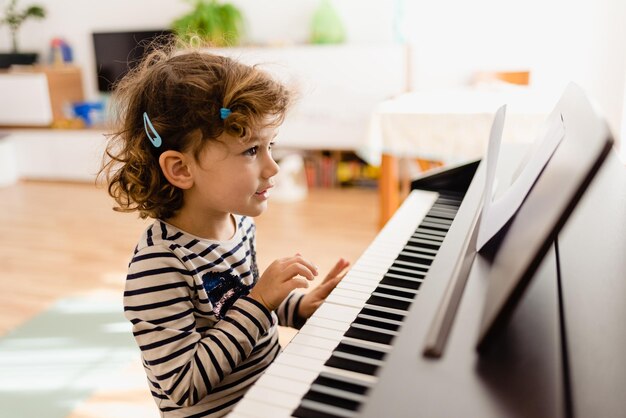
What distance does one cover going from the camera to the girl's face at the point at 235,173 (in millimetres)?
925

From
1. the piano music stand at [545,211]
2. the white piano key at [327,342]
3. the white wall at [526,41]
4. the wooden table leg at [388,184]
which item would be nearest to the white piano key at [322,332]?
the white piano key at [327,342]

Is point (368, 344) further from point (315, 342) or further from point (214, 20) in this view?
point (214, 20)

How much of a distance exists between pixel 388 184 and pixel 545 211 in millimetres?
2346

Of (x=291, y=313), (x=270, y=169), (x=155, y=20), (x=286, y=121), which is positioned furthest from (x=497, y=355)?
(x=155, y=20)

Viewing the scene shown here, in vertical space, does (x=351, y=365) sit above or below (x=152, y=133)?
below

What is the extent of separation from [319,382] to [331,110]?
3.52m

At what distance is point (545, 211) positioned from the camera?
575mm

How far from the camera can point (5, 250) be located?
10.5 feet

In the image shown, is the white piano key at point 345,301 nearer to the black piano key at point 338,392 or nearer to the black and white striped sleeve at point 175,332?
the black and white striped sleeve at point 175,332

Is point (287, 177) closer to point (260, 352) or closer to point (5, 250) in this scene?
point (5, 250)

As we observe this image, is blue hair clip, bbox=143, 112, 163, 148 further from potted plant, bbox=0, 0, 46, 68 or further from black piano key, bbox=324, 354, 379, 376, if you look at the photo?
potted plant, bbox=0, 0, 46, 68

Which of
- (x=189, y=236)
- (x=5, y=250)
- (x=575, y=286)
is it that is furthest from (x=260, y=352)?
(x=5, y=250)

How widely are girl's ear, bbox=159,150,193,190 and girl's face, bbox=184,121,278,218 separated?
0.01m

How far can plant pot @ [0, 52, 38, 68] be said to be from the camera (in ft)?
15.9
